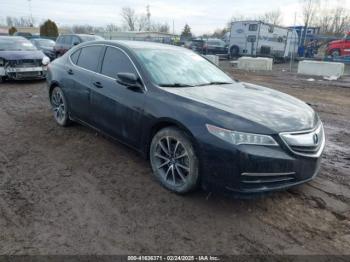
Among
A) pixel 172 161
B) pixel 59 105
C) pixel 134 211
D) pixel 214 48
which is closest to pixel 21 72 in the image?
pixel 59 105

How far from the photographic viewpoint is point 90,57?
4.79 metres

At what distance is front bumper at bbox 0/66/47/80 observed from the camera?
32.2 ft

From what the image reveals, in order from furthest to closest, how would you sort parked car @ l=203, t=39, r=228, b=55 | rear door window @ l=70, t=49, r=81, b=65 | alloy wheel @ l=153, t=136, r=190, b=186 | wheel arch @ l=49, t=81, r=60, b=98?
parked car @ l=203, t=39, r=228, b=55, wheel arch @ l=49, t=81, r=60, b=98, rear door window @ l=70, t=49, r=81, b=65, alloy wheel @ l=153, t=136, r=190, b=186

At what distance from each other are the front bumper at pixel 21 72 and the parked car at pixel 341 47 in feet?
73.3

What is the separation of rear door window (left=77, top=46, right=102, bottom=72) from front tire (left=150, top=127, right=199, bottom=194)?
1833 millimetres

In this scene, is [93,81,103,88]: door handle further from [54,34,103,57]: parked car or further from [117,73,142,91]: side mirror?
[54,34,103,57]: parked car

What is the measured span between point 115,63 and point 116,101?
0.65 m

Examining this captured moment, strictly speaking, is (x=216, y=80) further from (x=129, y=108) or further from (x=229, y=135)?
(x=229, y=135)

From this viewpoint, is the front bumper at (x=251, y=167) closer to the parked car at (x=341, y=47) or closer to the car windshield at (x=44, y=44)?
the car windshield at (x=44, y=44)

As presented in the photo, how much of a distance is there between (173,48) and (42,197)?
9.41 feet

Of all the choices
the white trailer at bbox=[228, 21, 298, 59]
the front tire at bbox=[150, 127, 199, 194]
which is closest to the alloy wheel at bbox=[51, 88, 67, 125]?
the front tire at bbox=[150, 127, 199, 194]

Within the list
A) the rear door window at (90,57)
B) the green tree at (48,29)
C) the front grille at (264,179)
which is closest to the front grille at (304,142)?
the front grille at (264,179)

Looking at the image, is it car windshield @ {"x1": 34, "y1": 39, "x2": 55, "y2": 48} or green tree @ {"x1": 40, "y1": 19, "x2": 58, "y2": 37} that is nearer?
car windshield @ {"x1": 34, "y1": 39, "x2": 55, "y2": 48}

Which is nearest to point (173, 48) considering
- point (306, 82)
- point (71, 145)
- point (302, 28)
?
point (71, 145)
